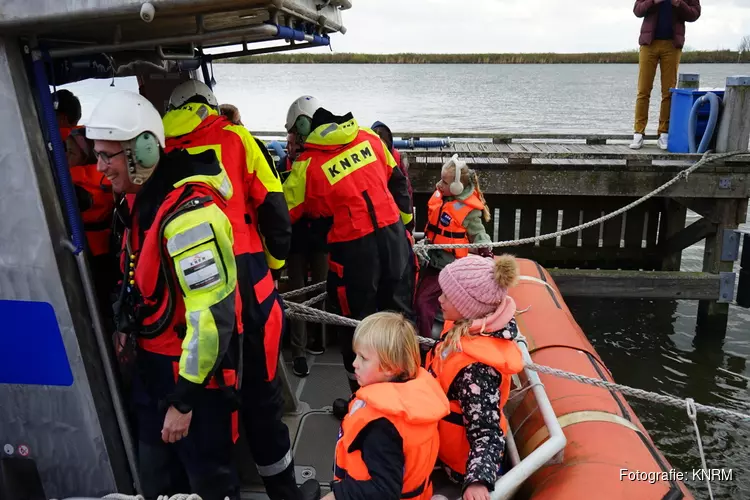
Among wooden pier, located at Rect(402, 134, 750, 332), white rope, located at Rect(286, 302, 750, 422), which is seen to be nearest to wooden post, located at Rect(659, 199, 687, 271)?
wooden pier, located at Rect(402, 134, 750, 332)

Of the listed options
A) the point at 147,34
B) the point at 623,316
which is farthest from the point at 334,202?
the point at 623,316

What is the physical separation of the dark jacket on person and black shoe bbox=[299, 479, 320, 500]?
230 inches

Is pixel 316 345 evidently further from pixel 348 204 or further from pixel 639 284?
pixel 639 284

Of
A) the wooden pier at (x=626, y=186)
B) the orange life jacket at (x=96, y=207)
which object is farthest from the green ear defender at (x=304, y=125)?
the wooden pier at (x=626, y=186)

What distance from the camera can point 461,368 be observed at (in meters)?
1.97

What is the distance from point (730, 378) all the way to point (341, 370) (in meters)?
4.16

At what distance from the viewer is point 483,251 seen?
422 cm

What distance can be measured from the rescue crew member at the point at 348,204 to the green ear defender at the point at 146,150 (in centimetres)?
104

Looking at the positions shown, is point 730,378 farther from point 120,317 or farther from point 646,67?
point 120,317

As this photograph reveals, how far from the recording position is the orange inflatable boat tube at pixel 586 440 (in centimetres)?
199

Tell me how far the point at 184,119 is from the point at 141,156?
0.45 meters

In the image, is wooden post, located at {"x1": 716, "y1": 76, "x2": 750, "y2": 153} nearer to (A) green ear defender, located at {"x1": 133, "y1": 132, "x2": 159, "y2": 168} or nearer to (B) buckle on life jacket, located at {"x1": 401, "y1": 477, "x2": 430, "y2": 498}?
(B) buckle on life jacket, located at {"x1": 401, "y1": 477, "x2": 430, "y2": 498}

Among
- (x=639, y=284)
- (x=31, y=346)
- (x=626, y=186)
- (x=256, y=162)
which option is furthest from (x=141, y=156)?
(x=639, y=284)

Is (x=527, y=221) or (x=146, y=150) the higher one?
(x=146, y=150)
